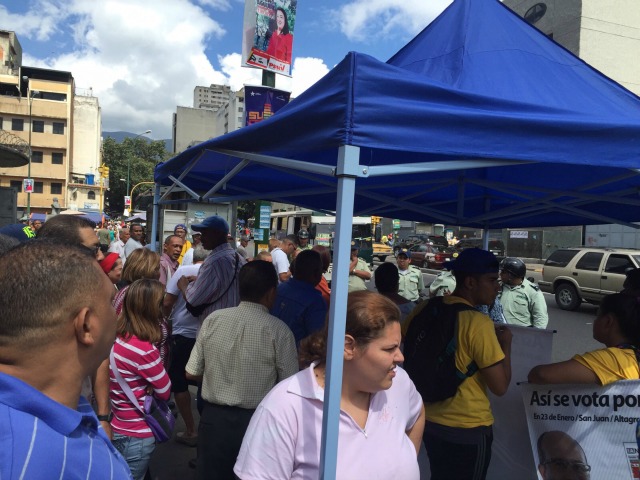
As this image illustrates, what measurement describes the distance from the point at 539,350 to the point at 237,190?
3.33 m

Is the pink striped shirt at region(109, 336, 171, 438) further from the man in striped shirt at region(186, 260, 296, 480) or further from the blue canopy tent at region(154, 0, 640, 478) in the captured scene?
the blue canopy tent at region(154, 0, 640, 478)

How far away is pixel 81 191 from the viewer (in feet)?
185

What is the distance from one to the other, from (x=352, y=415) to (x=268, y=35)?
8.36 meters

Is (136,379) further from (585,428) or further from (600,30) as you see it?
(600,30)

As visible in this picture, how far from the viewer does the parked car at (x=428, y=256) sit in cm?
2698

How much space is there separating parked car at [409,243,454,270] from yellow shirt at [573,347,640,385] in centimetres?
2442

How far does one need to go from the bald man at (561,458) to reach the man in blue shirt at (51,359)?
2.28 metres

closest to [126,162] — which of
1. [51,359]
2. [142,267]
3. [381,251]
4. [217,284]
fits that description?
[381,251]

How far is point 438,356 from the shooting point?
2.45 meters

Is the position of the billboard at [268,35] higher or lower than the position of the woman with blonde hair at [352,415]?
higher

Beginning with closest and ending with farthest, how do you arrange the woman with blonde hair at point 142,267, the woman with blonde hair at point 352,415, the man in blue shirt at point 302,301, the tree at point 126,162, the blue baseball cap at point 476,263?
1. the woman with blonde hair at point 352,415
2. the blue baseball cap at point 476,263
3. the man in blue shirt at point 302,301
4. the woman with blonde hair at point 142,267
5. the tree at point 126,162

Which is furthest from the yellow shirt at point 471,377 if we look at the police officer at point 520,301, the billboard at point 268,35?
the billboard at point 268,35

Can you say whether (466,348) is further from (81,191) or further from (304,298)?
(81,191)

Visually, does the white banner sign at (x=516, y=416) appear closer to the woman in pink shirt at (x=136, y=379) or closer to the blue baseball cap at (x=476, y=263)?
the blue baseball cap at (x=476, y=263)
